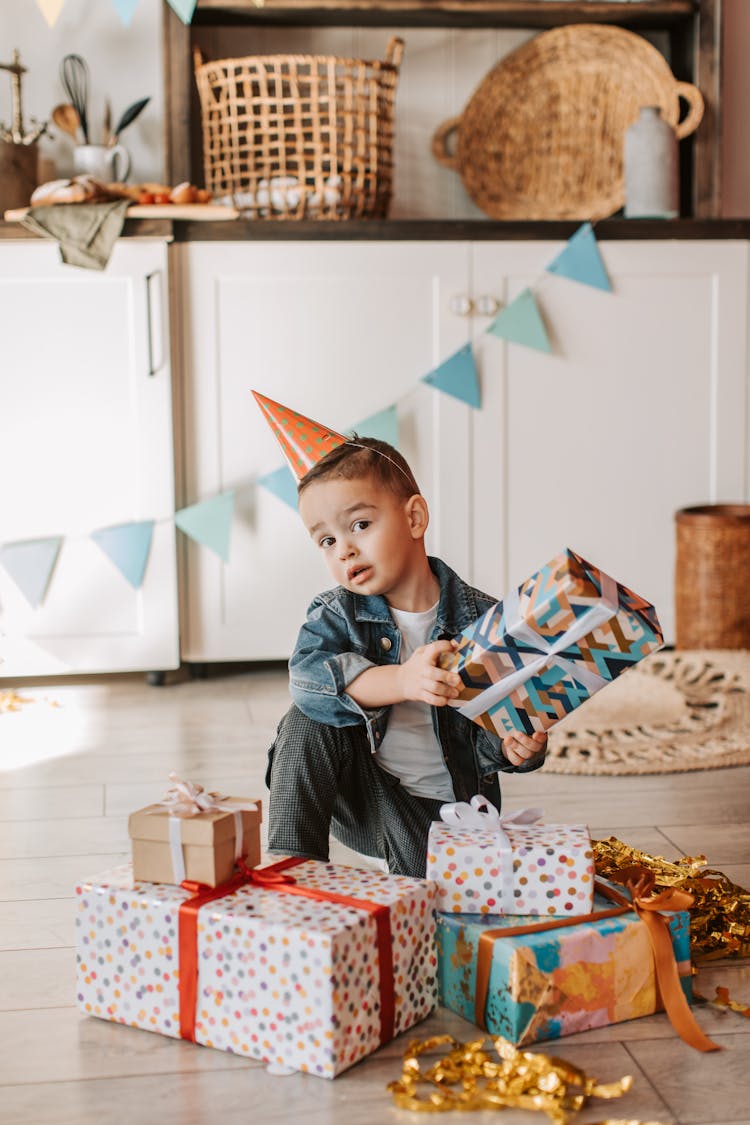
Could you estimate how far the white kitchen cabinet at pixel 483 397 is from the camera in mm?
2615

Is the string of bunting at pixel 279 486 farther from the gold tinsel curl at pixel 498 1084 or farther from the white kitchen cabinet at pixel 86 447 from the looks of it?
the gold tinsel curl at pixel 498 1084

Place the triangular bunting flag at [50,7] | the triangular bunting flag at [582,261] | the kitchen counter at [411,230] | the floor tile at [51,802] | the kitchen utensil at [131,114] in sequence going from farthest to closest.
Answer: the kitchen utensil at [131,114]
the triangular bunting flag at [582,261]
the kitchen counter at [411,230]
the triangular bunting flag at [50,7]
the floor tile at [51,802]

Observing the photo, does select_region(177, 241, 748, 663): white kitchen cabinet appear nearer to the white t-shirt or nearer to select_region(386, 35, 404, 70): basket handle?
select_region(386, 35, 404, 70): basket handle

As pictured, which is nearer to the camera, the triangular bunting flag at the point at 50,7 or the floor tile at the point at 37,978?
the floor tile at the point at 37,978

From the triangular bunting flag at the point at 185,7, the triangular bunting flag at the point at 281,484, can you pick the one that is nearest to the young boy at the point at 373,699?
the triangular bunting flag at the point at 281,484

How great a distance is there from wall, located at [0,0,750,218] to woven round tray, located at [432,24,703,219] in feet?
0.25

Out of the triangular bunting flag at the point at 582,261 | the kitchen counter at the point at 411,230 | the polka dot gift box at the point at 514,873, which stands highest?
the kitchen counter at the point at 411,230

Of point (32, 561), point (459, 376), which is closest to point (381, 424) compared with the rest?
point (459, 376)

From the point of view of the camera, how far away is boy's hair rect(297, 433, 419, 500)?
1.39m

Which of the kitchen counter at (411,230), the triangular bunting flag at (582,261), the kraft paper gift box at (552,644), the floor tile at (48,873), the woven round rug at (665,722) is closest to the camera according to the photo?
the kraft paper gift box at (552,644)

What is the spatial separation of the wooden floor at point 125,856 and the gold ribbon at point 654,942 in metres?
0.02

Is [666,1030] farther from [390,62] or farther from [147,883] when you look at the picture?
[390,62]

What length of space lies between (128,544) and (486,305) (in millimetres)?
872

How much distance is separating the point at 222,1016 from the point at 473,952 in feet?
0.75
